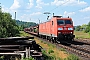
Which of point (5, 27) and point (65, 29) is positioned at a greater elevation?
point (5, 27)

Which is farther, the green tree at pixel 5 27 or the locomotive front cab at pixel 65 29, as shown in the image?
the locomotive front cab at pixel 65 29

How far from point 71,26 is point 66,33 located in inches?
42.2

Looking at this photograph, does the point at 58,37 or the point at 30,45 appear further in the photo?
the point at 58,37

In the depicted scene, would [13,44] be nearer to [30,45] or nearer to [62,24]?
[30,45]

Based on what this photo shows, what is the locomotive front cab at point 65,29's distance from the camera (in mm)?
26703

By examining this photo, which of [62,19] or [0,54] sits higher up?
[62,19]

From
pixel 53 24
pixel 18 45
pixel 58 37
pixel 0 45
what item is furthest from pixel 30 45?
pixel 53 24

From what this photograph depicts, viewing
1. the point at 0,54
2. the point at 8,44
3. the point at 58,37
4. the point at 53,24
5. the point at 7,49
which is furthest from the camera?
the point at 53,24

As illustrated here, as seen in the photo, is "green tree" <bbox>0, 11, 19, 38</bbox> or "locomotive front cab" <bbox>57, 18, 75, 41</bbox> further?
"locomotive front cab" <bbox>57, 18, 75, 41</bbox>

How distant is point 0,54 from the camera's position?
1202 cm

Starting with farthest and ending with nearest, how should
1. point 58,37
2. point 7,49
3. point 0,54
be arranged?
point 58,37, point 7,49, point 0,54

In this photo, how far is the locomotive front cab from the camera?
26703mm

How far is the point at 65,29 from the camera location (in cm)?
2681

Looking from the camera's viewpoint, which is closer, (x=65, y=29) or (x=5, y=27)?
(x=65, y=29)
